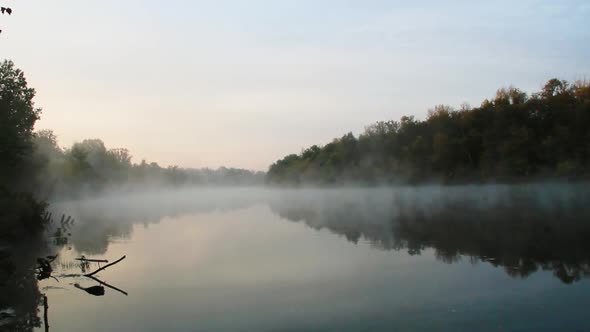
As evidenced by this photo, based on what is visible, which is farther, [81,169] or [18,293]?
[81,169]

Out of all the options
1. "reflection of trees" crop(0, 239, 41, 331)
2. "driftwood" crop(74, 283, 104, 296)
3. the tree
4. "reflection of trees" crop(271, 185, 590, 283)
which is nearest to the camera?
"reflection of trees" crop(0, 239, 41, 331)

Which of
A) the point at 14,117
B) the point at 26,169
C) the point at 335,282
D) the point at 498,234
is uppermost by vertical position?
the point at 14,117

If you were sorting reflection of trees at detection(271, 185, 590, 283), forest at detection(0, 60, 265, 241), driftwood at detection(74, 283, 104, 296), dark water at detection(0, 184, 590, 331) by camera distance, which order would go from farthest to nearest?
1. forest at detection(0, 60, 265, 241)
2. reflection of trees at detection(271, 185, 590, 283)
3. driftwood at detection(74, 283, 104, 296)
4. dark water at detection(0, 184, 590, 331)

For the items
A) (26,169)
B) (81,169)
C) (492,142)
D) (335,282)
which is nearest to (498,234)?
(335,282)

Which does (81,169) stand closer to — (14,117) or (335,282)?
(14,117)

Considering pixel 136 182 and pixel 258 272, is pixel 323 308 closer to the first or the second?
pixel 258 272

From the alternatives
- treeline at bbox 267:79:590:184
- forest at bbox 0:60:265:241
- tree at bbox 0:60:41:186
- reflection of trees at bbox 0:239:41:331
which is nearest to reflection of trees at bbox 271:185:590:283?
reflection of trees at bbox 0:239:41:331

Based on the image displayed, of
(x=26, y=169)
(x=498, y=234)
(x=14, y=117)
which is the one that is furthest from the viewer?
(x=26, y=169)

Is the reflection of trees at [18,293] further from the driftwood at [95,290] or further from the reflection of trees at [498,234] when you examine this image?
the reflection of trees at [498,234]

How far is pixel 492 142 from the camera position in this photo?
67.8 m

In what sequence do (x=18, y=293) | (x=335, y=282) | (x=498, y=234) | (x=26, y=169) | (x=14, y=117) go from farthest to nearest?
(x=26, y=169)
(x=14, y=117)
(x=498, y=234)
(x=335, y=282)
(x=18, y=293)

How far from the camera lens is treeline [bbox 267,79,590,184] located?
58.3 metres

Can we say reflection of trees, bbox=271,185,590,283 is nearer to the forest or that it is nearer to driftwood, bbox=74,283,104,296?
driftwood, bbox=74,283,104,296

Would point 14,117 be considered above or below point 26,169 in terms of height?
above
